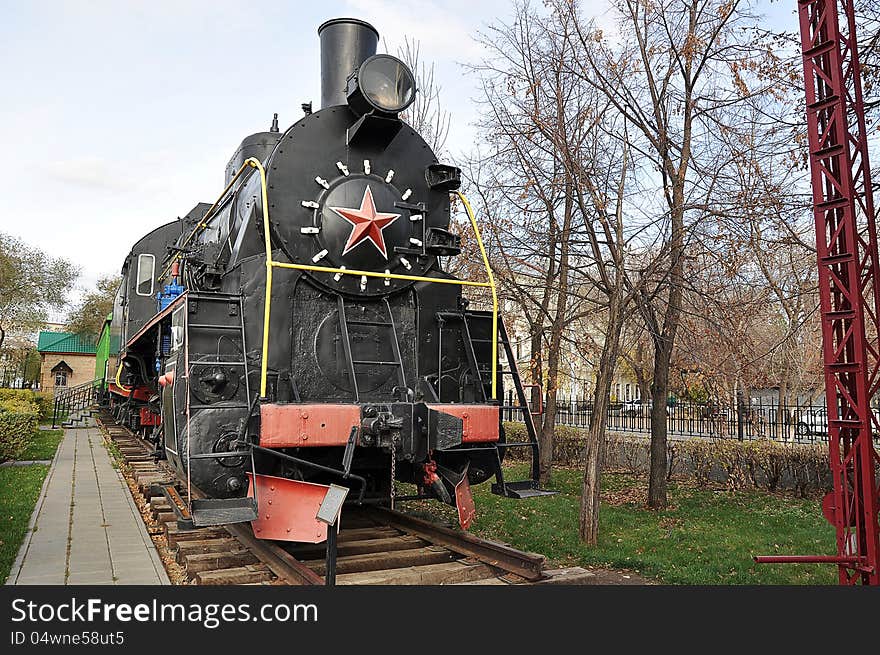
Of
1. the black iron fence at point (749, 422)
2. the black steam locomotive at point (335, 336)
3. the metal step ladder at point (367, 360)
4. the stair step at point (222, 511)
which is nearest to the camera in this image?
the stair step at point (222, 511)

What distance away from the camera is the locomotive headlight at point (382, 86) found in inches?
239

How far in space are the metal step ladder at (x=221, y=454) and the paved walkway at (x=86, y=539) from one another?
3.49 feet

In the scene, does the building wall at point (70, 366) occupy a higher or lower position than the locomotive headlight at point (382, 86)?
lower

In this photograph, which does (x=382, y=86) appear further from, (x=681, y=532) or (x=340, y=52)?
(x=681, y=532)

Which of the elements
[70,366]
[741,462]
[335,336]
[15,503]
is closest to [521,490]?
[335,336]

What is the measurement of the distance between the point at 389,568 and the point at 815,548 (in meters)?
5.21

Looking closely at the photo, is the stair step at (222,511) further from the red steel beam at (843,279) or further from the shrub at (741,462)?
the shrub at (741,462)

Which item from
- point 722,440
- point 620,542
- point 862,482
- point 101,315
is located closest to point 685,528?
point 620,542

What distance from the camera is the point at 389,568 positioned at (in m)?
5.88

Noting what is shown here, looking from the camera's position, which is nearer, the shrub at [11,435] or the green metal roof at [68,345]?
the shrub at [11,435]

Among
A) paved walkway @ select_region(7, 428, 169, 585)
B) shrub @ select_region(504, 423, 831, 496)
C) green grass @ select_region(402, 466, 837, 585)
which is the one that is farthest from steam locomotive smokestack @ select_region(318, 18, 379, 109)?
shrub @ select_region(504, 423, 831, 496)

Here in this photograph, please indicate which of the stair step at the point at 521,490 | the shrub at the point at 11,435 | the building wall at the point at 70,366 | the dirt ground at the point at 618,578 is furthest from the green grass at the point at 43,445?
the building wall at the point at 70,366

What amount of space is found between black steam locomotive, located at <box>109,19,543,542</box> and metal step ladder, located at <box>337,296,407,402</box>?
19mm

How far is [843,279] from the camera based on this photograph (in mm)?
6035
